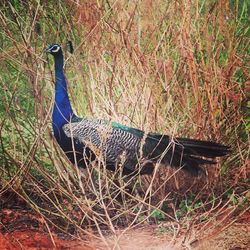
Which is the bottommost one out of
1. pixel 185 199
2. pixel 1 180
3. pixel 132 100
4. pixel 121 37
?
pixel 185 199

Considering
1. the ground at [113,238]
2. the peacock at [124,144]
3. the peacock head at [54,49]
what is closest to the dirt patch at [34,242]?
the ground at [113,238]

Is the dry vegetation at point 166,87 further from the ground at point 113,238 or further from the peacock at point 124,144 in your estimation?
the ground at point 113,238

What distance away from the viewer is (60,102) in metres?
4.72

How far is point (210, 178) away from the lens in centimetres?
486

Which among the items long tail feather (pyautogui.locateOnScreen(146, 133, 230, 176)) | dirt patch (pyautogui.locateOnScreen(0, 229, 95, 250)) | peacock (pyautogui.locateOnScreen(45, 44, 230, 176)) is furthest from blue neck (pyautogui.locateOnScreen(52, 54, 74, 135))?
dirt patch (pyautogui.locateOnScreen(0, 229, 95, 250))

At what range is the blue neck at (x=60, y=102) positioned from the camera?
4715 mm

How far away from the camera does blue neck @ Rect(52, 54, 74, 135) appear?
471 centimetres

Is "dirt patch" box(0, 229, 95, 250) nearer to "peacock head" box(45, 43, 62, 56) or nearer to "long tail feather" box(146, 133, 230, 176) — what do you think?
"long tail feather" box(146, 133, 230, 176)

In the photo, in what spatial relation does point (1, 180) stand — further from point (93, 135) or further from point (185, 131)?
point (185, 131)

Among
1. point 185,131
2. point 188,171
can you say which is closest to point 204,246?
point 188,171

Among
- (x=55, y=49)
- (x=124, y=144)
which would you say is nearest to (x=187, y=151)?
(x=124, y=144)

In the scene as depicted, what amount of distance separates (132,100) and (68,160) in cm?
66

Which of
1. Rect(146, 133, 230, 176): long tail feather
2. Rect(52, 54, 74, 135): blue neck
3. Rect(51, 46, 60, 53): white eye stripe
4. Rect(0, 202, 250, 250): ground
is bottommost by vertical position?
Rect(0, 202, 250, 250): ground

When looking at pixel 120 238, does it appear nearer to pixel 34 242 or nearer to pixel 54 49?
pixel 34 242
